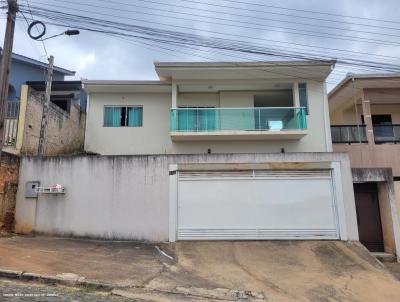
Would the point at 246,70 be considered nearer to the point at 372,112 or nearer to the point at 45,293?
the point at 372,112

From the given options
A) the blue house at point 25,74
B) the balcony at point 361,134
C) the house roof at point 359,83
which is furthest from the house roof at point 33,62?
the balcony at point 361,134

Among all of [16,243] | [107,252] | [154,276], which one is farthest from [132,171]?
[154,276]

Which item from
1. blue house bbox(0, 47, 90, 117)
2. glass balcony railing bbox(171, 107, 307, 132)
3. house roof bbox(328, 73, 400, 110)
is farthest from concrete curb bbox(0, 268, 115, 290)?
blue house bbox(0, 47, 90, 117)

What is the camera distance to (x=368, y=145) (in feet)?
50.5

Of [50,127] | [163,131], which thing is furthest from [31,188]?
[163,131]

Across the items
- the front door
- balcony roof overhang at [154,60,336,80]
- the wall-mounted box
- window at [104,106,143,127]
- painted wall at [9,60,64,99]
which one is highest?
painted wall at [9,60,64,99]

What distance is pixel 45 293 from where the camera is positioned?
18.9 ft

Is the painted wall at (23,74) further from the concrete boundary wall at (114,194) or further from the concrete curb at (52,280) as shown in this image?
the concrete curb at (52,280)

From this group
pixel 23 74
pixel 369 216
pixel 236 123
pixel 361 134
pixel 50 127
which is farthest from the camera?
pixel 23 74

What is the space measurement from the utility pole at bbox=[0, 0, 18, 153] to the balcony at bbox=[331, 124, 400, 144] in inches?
513

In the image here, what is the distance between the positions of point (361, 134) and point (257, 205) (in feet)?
25.7

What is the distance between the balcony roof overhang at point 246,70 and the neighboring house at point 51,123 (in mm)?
4842

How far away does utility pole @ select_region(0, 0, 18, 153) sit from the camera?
26.4 ft

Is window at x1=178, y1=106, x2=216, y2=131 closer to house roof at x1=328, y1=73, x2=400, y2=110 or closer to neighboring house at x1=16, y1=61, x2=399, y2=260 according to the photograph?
neighboring house at x1=16, y1=61, x2=399, y2=260
